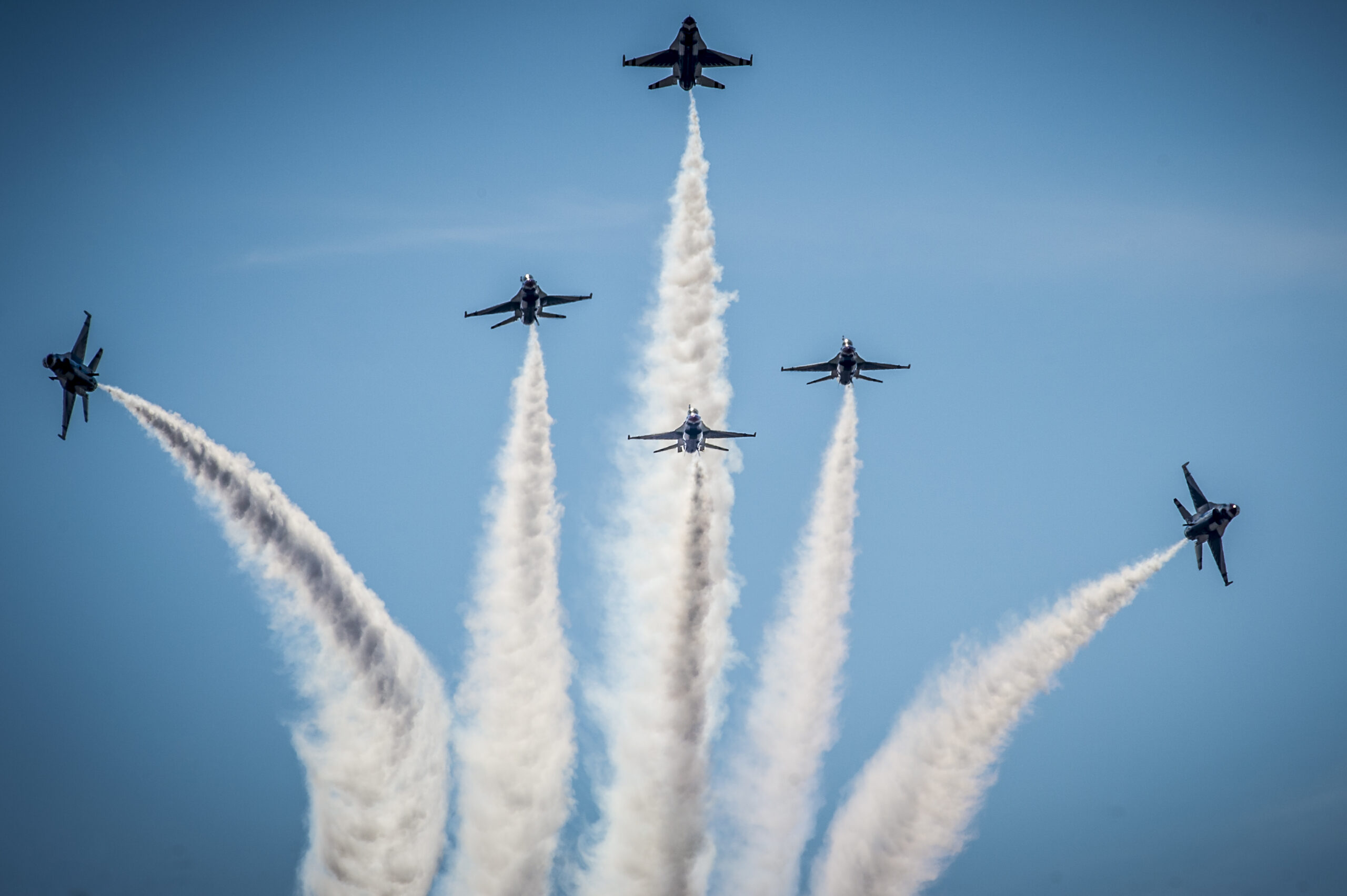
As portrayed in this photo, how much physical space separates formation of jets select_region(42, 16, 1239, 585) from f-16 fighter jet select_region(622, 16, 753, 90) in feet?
0.08

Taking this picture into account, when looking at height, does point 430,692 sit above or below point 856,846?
above

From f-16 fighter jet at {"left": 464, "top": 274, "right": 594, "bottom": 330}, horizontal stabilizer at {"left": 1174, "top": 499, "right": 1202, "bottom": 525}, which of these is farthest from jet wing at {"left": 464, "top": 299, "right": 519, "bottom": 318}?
horizontal stabilizer at {"left": 1174, "top": 499, "right": 1202, "bottom": 525}

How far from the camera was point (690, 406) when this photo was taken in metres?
71.0

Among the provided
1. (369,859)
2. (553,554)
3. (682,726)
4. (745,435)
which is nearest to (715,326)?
(745,435)

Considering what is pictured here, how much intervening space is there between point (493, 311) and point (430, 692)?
1816cm

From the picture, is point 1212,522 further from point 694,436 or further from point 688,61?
A: point 688,61

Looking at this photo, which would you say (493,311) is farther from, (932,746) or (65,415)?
(932,746)

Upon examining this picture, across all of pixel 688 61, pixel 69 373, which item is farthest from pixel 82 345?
pixel 688 61

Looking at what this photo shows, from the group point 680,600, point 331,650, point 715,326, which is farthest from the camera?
point 715,326

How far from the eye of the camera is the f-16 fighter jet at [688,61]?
64.9m

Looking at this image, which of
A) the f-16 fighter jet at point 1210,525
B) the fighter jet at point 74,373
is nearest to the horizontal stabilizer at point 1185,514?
the f-16 fighter jet at point 1210,525

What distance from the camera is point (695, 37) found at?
6494 cm

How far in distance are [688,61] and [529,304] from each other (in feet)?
44.2

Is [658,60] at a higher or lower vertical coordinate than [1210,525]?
higher
